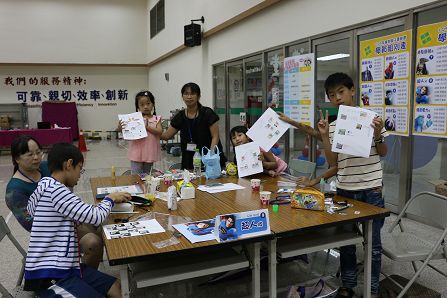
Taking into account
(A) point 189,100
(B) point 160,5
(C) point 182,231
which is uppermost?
(B) point 160,5

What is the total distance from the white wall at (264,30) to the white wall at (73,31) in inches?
113

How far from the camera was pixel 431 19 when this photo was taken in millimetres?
3516

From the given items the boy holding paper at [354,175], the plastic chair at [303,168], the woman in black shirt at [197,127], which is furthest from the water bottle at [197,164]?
the boy holding paper at [354,175]

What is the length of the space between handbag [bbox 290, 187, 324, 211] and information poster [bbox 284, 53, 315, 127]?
10.1 feet

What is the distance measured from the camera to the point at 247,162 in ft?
10.5

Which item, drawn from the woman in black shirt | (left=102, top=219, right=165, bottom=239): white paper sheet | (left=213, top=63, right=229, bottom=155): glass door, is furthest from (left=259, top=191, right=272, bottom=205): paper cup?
(left=213, top=63, right=229, bottom=155): glass door

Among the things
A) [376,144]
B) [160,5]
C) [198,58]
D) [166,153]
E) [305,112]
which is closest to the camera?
[376,144]

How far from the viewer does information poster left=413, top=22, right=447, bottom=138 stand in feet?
11.0

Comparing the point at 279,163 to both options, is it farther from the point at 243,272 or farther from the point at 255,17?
the point at 255,17

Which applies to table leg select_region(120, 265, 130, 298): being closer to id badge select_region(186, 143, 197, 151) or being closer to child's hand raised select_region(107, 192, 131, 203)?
child's hand raised select_region(107, 192, 131, 203)

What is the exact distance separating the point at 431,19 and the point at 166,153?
758cm

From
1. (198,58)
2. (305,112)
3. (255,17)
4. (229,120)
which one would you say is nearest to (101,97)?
(198,58)

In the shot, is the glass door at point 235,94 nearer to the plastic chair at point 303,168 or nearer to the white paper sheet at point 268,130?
the plastic chair at point 303,168

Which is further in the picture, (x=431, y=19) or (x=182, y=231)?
(x=431, y=19)
